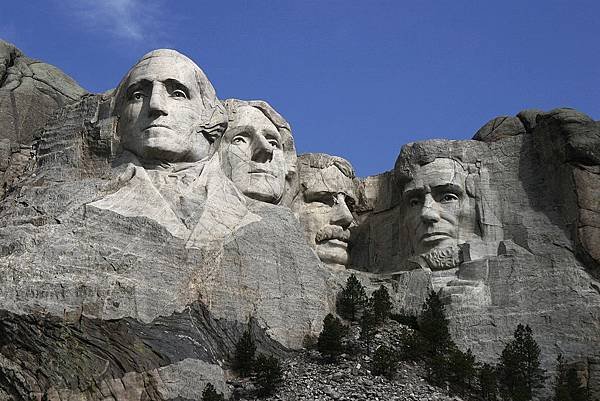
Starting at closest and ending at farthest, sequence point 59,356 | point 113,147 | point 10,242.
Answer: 1. point 59,356
2. point 10,242
3. point 113,147

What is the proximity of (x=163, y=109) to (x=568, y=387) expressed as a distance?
745 cm

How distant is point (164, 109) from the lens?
26.8m

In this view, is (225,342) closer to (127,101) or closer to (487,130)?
(127,101)

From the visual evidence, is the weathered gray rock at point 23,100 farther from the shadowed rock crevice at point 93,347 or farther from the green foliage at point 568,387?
the green foliage at point 568,387

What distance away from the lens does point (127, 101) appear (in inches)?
1076

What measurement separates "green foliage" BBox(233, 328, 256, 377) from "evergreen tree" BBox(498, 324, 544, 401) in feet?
12.8

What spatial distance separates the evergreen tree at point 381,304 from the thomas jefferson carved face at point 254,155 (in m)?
2.56

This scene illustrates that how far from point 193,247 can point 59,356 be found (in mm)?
3165

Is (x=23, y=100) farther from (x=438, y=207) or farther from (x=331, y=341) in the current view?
(x=331, y=341)

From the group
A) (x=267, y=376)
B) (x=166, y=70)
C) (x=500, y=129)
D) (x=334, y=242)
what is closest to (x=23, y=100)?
(x=166, y=70)

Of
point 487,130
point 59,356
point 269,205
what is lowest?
point 59,356

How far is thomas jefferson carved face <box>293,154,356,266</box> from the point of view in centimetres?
2983

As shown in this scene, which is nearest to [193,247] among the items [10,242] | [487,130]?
[10,242]

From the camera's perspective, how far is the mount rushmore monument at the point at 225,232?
78.6 ft
